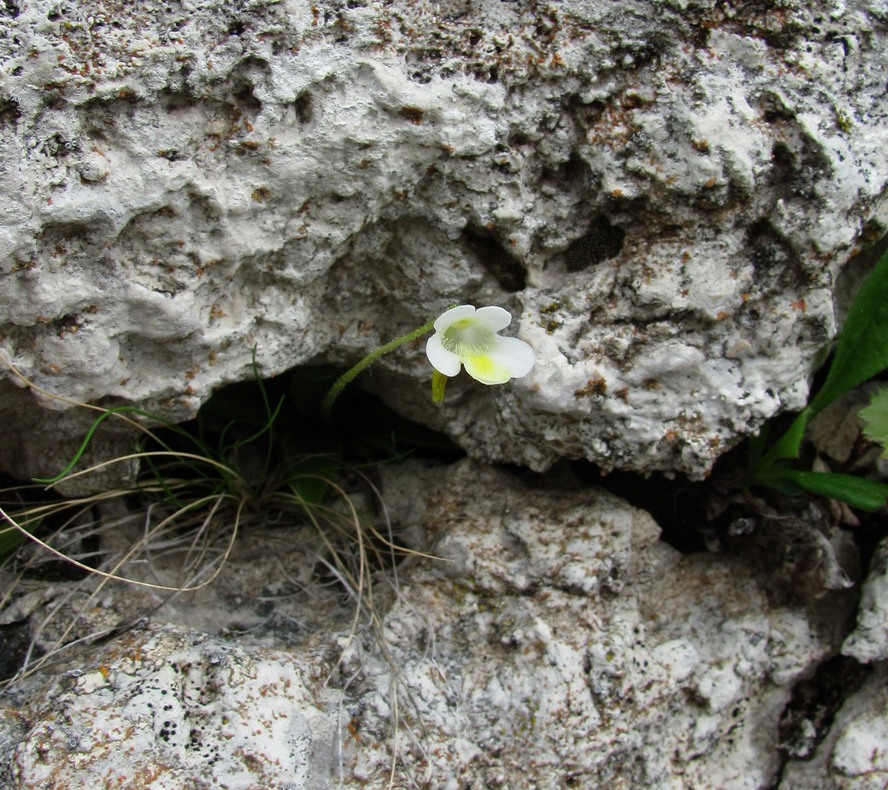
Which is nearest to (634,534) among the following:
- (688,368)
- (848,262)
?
(688,368)

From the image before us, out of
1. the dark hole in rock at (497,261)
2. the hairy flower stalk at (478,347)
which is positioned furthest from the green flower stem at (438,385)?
the dark hole in rock at (497,261)

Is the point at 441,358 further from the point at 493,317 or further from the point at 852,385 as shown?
the point at 852,385

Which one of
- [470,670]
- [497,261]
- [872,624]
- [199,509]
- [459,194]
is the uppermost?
[459,194]

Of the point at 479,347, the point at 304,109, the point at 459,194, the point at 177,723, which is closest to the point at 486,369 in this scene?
the point at 479,347

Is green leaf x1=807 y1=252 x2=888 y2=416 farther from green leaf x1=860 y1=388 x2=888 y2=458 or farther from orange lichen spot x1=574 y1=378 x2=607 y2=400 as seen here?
orange lichen spot x1=574 y1=378 x2=607 y2=400

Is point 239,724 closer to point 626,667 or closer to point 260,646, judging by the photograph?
point 260,646

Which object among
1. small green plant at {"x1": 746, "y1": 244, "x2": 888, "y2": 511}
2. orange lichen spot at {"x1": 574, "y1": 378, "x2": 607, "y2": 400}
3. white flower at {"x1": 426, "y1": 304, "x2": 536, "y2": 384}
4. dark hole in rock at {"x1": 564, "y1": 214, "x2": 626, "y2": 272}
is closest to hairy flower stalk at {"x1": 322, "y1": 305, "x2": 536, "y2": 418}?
white flower at {"x1": 426, "y1": 304, "x2": 536, "y2": 384}

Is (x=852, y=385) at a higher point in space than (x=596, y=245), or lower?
lower
